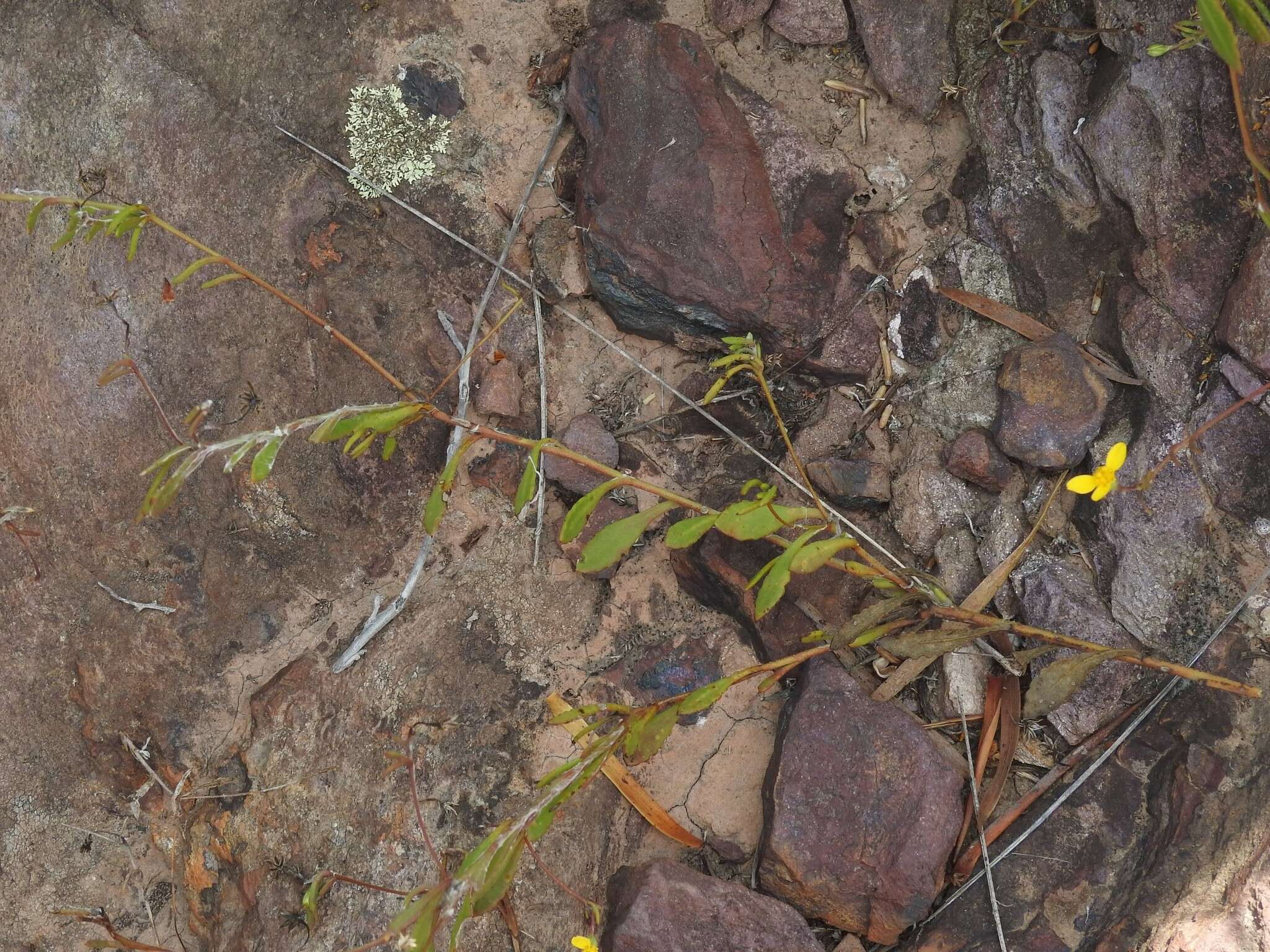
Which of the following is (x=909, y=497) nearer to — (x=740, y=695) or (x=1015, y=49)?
(x=740, y=695)

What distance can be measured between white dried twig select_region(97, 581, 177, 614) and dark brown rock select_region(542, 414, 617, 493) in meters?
1.37

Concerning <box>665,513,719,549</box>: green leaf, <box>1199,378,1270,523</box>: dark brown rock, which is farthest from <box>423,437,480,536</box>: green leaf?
<box>1199,378,1270,523</box>: dark brown rock

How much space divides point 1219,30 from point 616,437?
1909 millimetres

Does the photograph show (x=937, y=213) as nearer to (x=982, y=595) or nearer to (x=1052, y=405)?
(x=1052, y=405)

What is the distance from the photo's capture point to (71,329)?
308 centimetres

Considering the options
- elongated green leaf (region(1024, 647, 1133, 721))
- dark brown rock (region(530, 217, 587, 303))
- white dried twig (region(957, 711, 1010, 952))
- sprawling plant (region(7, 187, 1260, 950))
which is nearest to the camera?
sprawling plant (region(7, 187, 1260, 950))

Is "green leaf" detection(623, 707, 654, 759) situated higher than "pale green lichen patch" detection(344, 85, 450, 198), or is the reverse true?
"pale green lichen patch" detection(344, 85, 450, 198)

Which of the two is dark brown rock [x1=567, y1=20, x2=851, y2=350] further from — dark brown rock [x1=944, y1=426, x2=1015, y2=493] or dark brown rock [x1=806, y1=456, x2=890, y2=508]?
dark brown rock [x1=944, y1=426, x2=1015, y2=493]

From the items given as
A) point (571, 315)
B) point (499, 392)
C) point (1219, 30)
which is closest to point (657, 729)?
point (499, 392)

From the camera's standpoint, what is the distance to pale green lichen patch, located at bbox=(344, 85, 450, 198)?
3.04 meters

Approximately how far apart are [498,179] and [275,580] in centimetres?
154

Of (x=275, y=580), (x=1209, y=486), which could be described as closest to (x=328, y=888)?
(x=275, y=580)

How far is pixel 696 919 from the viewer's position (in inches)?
101

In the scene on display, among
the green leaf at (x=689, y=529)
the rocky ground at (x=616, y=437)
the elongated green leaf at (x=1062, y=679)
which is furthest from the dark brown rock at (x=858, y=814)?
the green leaf at (x=689, y=529)
